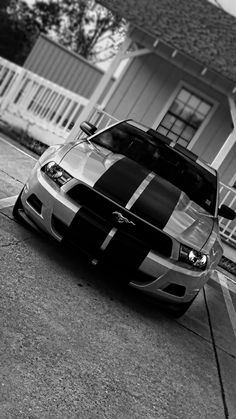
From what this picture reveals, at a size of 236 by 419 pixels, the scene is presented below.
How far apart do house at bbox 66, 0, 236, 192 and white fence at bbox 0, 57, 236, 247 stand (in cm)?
73

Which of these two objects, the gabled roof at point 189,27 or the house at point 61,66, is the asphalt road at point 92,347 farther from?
the house at point 61,66

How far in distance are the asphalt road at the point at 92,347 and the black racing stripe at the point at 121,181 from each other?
2.80 feet

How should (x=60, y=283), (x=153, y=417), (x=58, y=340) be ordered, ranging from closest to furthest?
1. (x=153, y=417)
2. (x=58, y=340)
3. (x=60, y=283)

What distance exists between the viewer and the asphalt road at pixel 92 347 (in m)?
2.79

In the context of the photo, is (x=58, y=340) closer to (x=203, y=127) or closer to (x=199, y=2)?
(x=203, y=127)

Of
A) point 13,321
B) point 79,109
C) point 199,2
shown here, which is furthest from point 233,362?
point 199,2

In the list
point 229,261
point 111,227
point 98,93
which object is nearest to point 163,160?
point 111,227

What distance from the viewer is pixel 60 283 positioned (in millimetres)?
4156

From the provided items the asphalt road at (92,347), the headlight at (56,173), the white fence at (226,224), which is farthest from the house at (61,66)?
the headlight at (56,173)

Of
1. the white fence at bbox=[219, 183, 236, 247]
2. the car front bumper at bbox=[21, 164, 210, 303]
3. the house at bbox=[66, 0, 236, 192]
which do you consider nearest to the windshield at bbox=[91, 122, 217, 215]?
the car front bumper at bbox=[21, 164, 210, 303]

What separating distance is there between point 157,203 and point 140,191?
20 cm

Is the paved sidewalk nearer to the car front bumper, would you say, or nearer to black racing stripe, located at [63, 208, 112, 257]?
the car front bumper

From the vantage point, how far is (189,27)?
432 inches

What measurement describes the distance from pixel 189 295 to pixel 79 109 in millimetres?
8026
